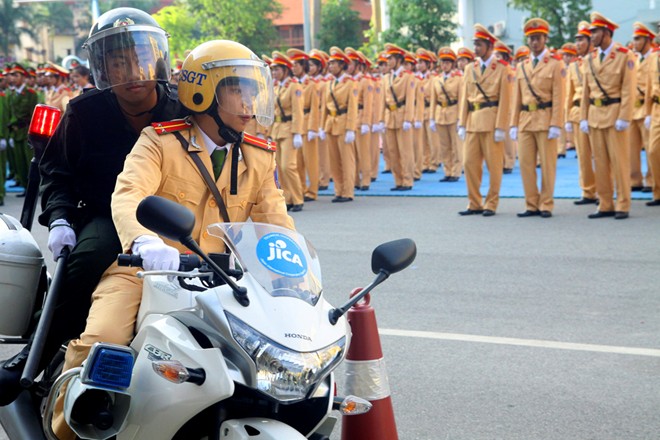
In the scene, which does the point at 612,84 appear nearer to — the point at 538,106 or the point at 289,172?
the point at 538,106

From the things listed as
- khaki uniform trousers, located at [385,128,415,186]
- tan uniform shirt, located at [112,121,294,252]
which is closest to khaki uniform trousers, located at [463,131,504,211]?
khaki uniform trousers, located at [385,128,415,186]

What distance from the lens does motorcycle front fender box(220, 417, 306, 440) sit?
2.81 meters

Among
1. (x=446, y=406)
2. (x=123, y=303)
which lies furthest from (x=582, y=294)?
(x=123, y=303)

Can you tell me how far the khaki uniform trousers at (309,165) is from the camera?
50.1ft

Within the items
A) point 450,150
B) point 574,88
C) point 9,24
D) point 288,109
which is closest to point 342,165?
point 288,109

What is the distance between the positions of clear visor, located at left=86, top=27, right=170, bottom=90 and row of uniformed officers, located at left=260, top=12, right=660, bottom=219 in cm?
808

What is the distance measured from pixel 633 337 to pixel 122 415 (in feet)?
12.1

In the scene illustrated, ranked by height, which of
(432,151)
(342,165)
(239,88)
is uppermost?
(239,88)

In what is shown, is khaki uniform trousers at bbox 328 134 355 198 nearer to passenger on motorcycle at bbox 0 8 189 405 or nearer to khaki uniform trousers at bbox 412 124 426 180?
khaki uniform trousers at bbox 412 124 426 180

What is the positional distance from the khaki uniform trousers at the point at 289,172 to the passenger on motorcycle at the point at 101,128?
31.3 ft

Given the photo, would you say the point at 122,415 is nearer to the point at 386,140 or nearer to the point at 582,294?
the point at 582,294

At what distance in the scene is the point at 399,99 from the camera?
58.1ft

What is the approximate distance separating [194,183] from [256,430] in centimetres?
115

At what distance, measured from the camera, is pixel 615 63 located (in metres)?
11.6
